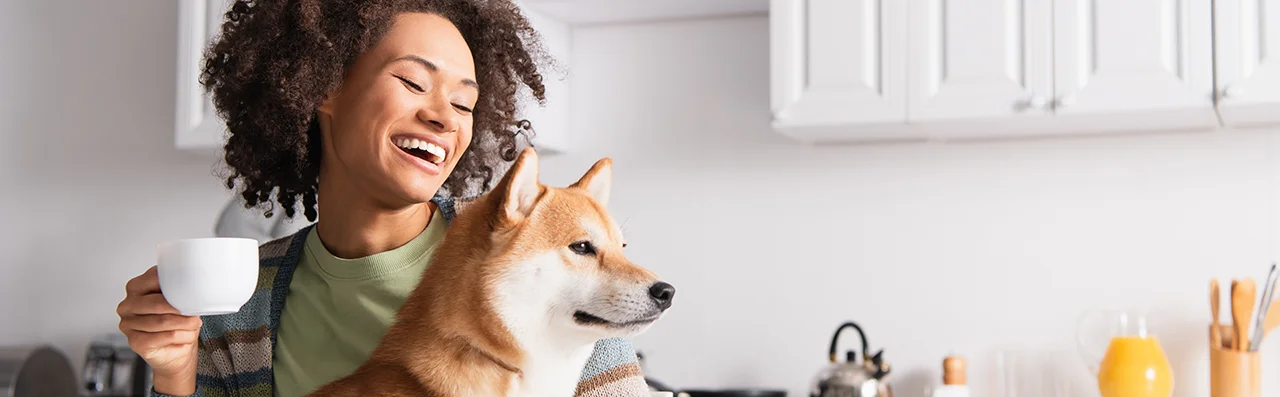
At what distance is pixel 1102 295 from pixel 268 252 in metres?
2.02

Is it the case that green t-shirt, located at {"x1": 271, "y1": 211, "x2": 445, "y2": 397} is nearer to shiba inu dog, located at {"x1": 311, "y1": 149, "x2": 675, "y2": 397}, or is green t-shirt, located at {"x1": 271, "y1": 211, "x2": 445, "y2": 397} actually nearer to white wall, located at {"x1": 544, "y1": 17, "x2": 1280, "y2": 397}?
shiba inu dog, located at {"x1": 311, "y1": 149, "x2": 675, "y2": 397}

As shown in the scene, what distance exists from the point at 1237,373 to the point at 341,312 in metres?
1.97

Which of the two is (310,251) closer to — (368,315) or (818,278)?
(368,315)

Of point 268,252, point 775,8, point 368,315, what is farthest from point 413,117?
point 775,8

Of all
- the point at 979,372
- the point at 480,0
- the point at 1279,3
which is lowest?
the point at 979,372

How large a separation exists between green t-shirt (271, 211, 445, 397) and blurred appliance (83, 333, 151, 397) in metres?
2.07

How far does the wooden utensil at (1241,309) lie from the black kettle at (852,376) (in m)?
0.70

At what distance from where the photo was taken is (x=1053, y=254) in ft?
8.43

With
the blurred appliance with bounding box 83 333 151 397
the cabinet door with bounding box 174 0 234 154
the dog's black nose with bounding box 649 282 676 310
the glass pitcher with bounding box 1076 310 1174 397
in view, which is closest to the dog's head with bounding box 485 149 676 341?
the dog's black nose with bounding box 649 282 676 310

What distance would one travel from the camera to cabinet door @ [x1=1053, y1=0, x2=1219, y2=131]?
2.15 meters

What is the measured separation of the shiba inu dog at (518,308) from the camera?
70 cm

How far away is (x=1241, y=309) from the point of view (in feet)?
7.53

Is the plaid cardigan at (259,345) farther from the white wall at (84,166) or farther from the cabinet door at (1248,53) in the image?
the white wall at (84,166)

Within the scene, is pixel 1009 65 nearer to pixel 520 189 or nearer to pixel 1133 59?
pixel 1133 59
